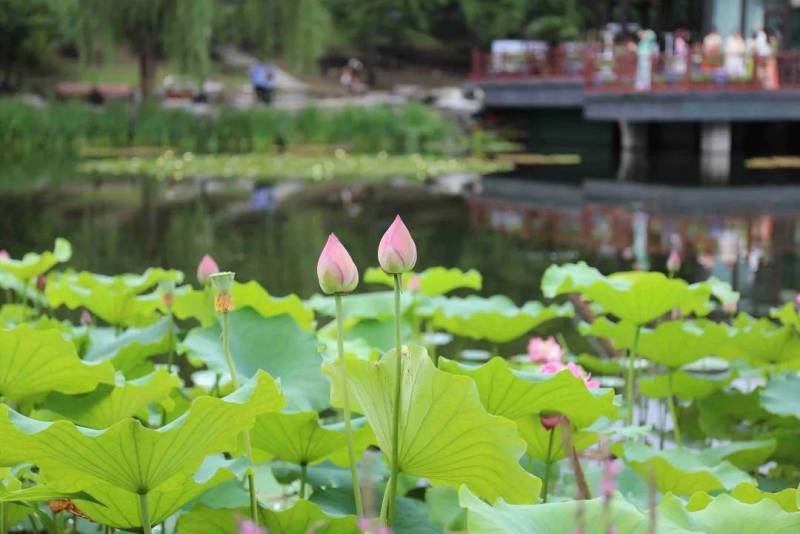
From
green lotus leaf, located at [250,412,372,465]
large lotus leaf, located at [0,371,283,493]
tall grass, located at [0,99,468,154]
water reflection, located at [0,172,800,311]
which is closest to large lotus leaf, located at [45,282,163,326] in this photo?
green lotus leaf, located at [250,412,372,465]

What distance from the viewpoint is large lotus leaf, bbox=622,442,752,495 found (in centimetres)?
230

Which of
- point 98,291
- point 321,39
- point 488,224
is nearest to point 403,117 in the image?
point 321,39

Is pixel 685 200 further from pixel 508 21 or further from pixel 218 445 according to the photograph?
pixel 508 21

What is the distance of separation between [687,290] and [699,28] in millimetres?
23134

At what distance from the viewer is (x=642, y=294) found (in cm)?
270

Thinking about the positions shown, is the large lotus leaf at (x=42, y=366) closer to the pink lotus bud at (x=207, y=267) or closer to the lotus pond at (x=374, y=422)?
the lotus pond at (x=374, y=422)

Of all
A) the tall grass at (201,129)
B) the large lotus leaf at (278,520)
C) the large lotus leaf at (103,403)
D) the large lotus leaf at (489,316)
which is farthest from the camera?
the tall grass at (201,129)

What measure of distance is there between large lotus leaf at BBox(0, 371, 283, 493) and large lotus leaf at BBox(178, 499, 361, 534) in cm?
24

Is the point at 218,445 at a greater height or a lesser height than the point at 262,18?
lesser

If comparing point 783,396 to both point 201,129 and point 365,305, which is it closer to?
point 365,305

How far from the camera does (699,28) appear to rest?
2488 centimetres

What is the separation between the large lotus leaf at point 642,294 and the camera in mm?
2650

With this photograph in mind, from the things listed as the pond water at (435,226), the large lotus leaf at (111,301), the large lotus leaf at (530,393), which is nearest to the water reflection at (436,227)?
the pond water at (435,226)

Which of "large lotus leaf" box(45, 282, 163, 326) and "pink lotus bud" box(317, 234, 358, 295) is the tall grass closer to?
"large lotus leaf" box(45, 282, 163, 326)
